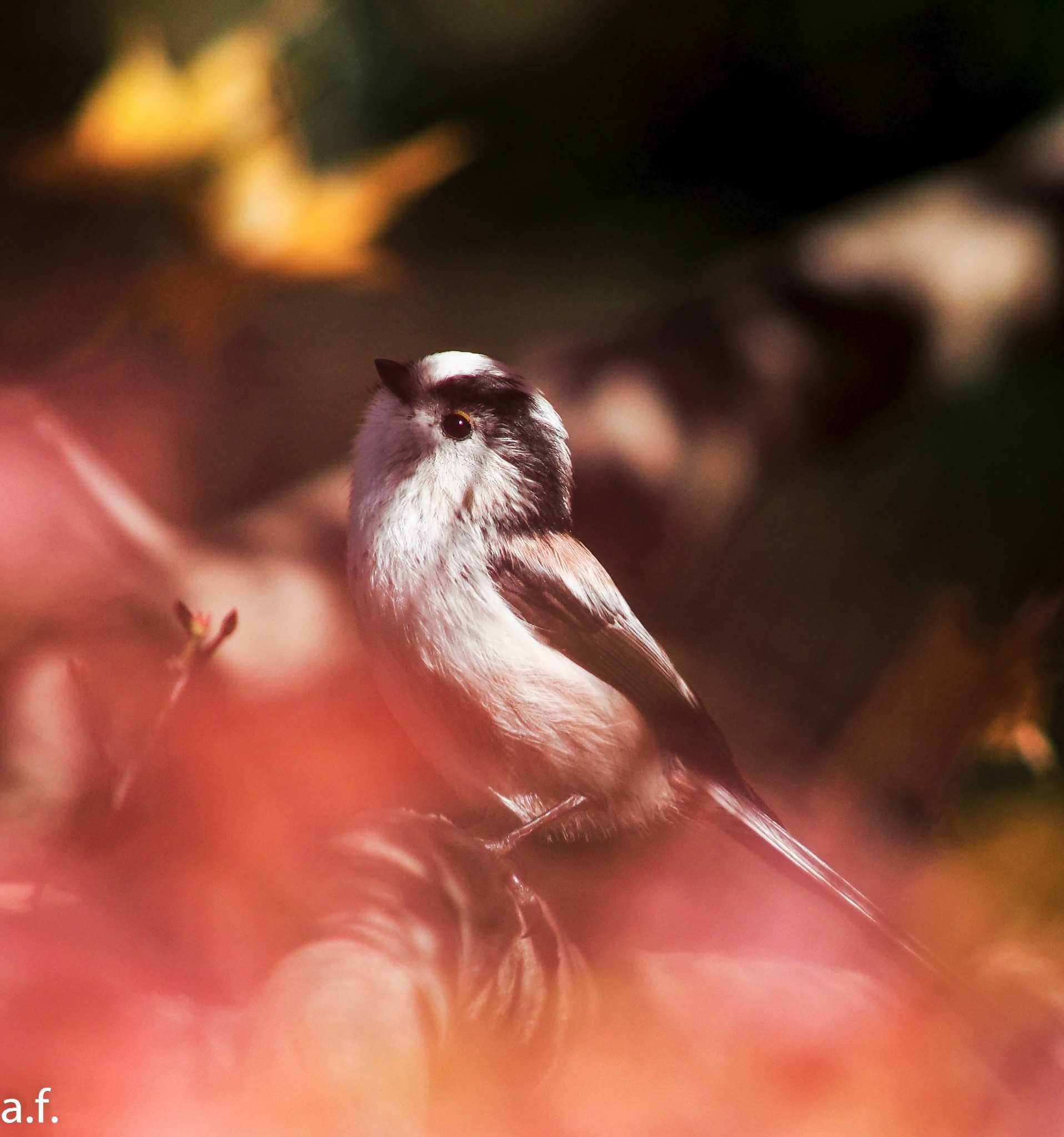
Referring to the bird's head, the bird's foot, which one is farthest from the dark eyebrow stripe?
the bird's foot

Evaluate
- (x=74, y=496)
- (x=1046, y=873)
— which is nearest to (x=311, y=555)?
(x=74, y=496)

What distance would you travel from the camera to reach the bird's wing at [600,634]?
309mm

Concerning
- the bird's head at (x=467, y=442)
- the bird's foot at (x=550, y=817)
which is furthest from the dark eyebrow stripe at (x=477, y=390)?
the bird's foot at (x=550, y=817)

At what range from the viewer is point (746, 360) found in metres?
0.46

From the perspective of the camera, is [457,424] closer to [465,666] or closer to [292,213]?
[465,666]

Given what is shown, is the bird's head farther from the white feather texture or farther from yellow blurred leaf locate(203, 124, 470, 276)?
yellow blurred leaf locate(203, 124, 470, 276)

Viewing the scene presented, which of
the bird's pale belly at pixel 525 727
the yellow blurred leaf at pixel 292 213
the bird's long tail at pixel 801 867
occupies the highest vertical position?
the yellow blurred leaf at pixel 292 213

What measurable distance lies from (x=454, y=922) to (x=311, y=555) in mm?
129

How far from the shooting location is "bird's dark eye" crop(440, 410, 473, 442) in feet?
0.97

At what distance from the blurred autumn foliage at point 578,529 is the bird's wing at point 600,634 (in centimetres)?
5

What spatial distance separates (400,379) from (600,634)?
0.09 metres

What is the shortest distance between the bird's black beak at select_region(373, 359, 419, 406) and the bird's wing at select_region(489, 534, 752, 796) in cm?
5

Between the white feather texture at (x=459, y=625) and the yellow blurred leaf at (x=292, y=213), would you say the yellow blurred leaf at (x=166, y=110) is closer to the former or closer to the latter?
the yellow blurred leaf at (x=292, y=213)

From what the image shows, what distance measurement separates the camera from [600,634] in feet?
1.03
